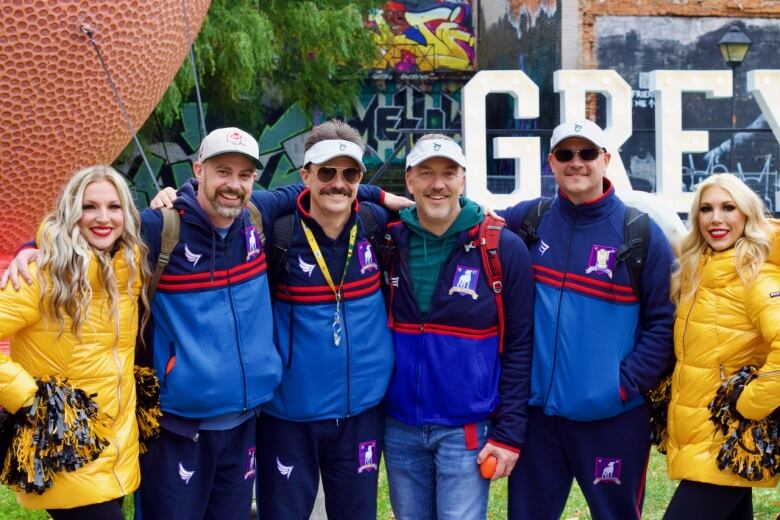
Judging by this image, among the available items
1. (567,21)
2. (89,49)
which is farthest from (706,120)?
(89,49)

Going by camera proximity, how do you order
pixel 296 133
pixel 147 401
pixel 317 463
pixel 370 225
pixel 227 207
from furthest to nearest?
pixel 296 133 < pixel 370 225 < pixel 317 463 < pixel 227 207 < pixel 147 401

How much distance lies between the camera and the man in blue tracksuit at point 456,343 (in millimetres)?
3572

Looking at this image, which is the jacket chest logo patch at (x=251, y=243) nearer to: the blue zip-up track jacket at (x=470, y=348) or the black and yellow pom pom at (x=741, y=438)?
the blue zip-up track jacket at (x=470, y=348)

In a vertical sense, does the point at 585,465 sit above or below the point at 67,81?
below

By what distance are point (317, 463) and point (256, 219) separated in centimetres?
99

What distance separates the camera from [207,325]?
3406 millimetres

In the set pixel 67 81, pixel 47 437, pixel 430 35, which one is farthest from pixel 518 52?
pixel 47 437

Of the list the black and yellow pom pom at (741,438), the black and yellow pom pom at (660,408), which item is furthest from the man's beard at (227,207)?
the black and yellow pom pom at (741,438)

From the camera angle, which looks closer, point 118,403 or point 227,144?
point 118,403

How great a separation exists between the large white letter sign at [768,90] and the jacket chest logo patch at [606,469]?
22.2ft

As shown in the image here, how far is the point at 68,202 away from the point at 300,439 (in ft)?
4.09

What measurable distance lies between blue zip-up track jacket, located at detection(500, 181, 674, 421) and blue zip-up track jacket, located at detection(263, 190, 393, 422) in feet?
2.12

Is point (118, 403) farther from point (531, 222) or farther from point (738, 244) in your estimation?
point (738, 244)

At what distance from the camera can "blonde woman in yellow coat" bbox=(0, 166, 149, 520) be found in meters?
3.07
